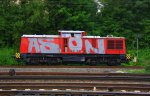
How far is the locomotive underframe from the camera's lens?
3080 centimetres

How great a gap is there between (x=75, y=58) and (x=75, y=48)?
3.17 feet

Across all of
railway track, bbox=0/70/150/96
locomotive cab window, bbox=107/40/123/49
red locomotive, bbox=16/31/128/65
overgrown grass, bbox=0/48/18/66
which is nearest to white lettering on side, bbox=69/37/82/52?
red locomotive, bbox=16/31/128/65

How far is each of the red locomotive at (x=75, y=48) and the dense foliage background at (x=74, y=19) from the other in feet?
17.4

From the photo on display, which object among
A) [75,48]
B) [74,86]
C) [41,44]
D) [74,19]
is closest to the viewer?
[74,86]

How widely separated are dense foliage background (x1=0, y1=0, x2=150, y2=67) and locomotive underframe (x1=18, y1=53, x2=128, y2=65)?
5.83m

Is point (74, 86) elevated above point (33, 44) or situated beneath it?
situated beneath

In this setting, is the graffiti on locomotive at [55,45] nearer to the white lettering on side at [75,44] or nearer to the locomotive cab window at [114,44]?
the white lettering on side at [75,44]

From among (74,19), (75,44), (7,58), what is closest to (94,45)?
(75,44)

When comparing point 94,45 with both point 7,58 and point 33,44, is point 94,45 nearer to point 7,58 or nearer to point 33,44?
point 33,44

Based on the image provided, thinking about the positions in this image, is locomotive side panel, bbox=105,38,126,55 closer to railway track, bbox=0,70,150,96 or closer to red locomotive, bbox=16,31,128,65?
red locomotive, bbox=16,31,128,65

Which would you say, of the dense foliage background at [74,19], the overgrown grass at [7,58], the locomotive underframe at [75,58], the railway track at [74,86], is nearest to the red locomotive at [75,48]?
the locomotive underframe at [75,58]

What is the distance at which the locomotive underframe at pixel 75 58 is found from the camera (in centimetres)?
3080

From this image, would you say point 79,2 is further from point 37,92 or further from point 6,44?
point 37,92

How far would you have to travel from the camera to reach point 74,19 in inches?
1529
